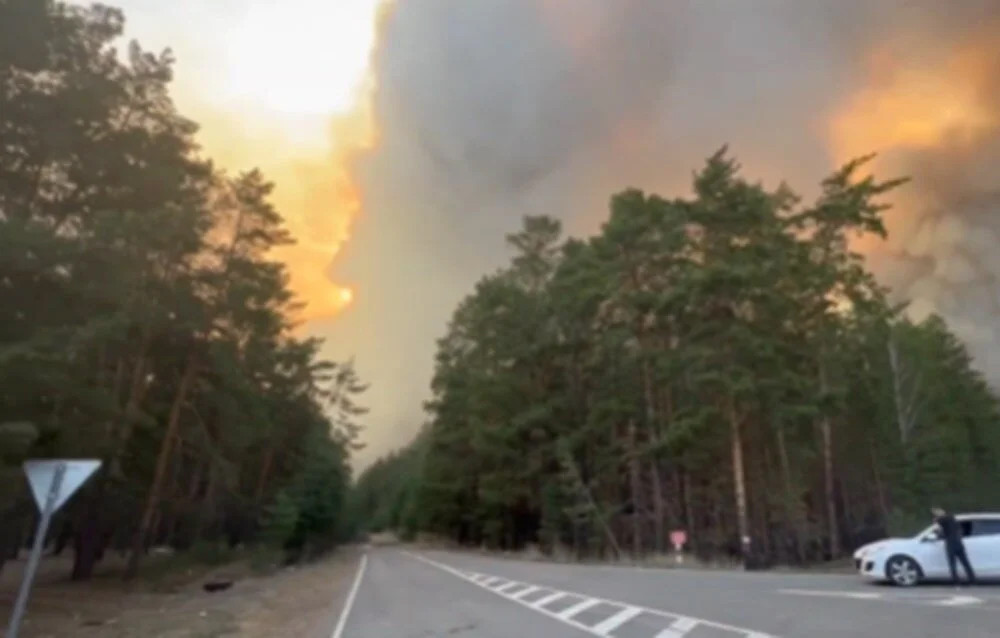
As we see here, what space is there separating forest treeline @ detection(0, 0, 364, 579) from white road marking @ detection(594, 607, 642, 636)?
33.3 ft

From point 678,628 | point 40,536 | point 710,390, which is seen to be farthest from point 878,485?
point 40,536

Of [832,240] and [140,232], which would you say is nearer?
[140,232]

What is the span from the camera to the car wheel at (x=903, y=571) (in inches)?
740

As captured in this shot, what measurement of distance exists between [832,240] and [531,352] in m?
21.7

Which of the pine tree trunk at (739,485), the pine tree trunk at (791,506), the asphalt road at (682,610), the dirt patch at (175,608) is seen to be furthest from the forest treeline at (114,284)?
the pine tree trunk at (791,506)

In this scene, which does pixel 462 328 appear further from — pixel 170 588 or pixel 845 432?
pixel 170 588

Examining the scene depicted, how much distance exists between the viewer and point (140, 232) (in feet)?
61.0

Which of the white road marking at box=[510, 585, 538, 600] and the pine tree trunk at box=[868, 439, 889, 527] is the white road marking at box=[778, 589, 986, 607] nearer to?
the white road marking at box=[510, 585, 538, 600]

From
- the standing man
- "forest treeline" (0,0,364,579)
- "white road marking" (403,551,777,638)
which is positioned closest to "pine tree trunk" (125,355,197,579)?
"forest treeline" (0,0,364,579)

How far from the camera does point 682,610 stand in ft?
47.5

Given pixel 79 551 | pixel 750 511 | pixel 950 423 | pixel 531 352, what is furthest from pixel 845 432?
pixel 79 551

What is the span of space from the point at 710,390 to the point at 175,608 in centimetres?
2285

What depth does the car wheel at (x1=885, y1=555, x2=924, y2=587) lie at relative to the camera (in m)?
18.8

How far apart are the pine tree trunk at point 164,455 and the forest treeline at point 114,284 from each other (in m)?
0.09
